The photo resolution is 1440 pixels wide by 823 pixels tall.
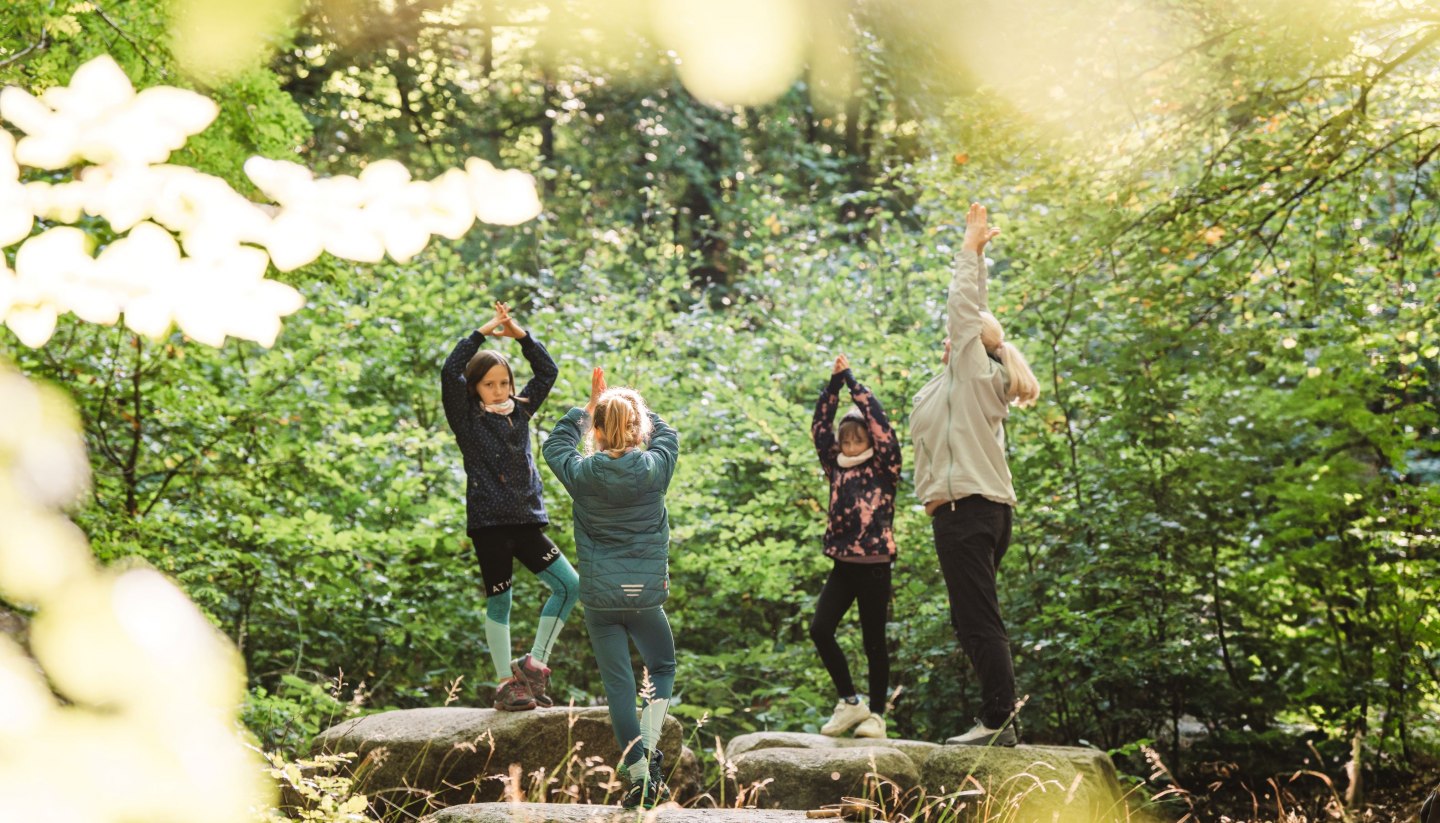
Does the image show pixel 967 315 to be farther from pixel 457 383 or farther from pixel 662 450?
pixel 457 383

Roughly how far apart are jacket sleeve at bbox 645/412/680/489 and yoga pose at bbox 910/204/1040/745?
1234 millimetres

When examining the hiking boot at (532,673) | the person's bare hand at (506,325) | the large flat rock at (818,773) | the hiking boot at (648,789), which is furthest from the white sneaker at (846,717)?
the person's bare hand at (506,325)

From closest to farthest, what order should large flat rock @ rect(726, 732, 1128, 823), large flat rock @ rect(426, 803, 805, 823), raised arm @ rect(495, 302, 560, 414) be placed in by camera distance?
1. large flat rock @ rect(426, 803, 805, 823)
2. large flat rock @ rect(726, 732, 1128, 823)
3. raised arm @ rect(495, 302, 560, 414)

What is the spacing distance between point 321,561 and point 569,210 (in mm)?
9714

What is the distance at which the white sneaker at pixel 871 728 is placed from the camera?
5.66m

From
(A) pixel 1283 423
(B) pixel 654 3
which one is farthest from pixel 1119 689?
(B) pixel 654 3

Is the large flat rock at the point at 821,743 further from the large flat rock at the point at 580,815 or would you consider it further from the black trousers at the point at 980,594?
the large flat rock at the point at 580,815

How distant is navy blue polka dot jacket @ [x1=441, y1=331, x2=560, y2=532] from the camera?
16.8 ft

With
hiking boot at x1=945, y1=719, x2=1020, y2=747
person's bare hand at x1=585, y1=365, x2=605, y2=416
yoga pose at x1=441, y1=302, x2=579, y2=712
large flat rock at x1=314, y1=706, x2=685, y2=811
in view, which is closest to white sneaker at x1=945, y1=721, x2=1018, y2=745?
hiking boot at x1=945, y1=719, x2=1020, y2=747

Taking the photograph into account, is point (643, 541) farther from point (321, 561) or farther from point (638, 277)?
point (638, 277)

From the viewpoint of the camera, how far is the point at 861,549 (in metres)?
5.66

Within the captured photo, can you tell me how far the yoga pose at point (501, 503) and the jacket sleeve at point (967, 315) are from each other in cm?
194

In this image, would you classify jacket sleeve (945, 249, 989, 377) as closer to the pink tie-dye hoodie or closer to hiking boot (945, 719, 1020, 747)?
the pink tie-dye hoodie

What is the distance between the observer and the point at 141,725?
156 cm
